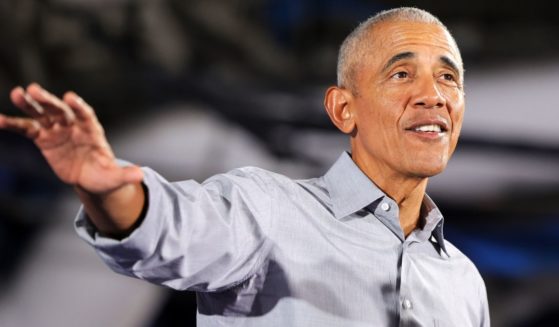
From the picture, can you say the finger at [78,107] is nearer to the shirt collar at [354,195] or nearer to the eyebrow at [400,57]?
the shirt collar at [354,195]

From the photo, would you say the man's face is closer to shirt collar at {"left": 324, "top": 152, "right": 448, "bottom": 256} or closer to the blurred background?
shirt collar at {"left": 324, "top": 152, "right": 448, "bottom": 256}

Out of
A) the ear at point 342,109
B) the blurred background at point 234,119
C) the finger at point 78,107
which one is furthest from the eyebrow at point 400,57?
the blurred background at point 234,119

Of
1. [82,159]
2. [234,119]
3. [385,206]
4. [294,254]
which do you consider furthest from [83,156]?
[234,119]

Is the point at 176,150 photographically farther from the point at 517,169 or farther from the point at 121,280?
the point at 517,169

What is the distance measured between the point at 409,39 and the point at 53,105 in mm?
854

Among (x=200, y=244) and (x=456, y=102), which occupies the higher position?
(x=456, y=102)

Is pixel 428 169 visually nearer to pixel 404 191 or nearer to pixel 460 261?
pixel 404 191

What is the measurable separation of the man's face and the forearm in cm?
60

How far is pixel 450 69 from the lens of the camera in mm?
1639

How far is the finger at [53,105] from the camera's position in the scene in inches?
38.6

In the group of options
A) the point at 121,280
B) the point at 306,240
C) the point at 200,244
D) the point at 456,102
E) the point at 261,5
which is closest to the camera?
the point at 200,244

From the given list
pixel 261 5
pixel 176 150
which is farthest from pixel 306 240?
pixel 176 150

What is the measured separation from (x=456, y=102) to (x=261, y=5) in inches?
102

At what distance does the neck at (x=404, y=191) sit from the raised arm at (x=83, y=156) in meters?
0.62
